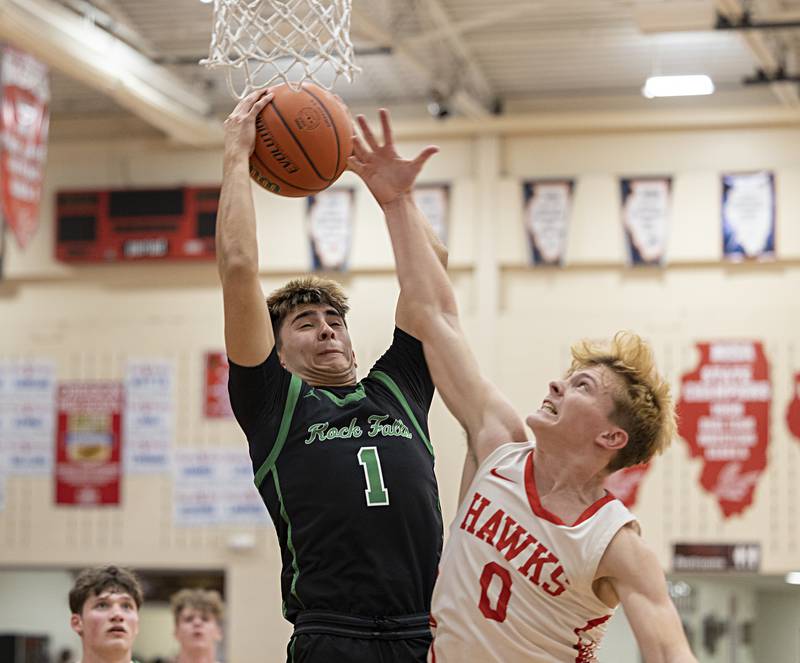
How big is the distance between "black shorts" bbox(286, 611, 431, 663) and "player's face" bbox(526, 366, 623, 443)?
71 centimetres

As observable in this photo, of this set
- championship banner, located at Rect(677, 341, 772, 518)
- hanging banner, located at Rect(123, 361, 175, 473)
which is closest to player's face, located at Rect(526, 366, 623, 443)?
championship banner, located at Rect(677, 341, 772, 518)

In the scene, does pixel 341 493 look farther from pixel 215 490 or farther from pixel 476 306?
pixel 215 490

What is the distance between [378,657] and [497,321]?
9.26m

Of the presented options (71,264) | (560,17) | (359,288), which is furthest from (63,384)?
(560,17)

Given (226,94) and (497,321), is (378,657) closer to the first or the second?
(497,321)

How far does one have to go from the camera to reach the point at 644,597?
11.1 ft

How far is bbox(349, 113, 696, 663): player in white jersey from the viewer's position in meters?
3.45

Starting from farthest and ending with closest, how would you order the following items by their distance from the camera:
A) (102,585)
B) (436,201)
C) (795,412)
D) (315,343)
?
(436,201) < (795,412) < (102,585) < (315,343)

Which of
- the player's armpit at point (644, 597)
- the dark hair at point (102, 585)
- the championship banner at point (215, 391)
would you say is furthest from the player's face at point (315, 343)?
the championship banner at point (215, 391)

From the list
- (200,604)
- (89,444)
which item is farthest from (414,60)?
(200,604)

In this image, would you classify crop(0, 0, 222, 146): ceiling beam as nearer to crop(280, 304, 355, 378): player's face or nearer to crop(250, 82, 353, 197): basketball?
crop(250, 82, 353, 197): basketball

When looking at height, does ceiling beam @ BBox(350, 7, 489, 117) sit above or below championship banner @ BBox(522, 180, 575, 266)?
above

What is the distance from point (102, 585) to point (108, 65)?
6109 mm

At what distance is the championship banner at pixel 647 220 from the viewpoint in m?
12.8
